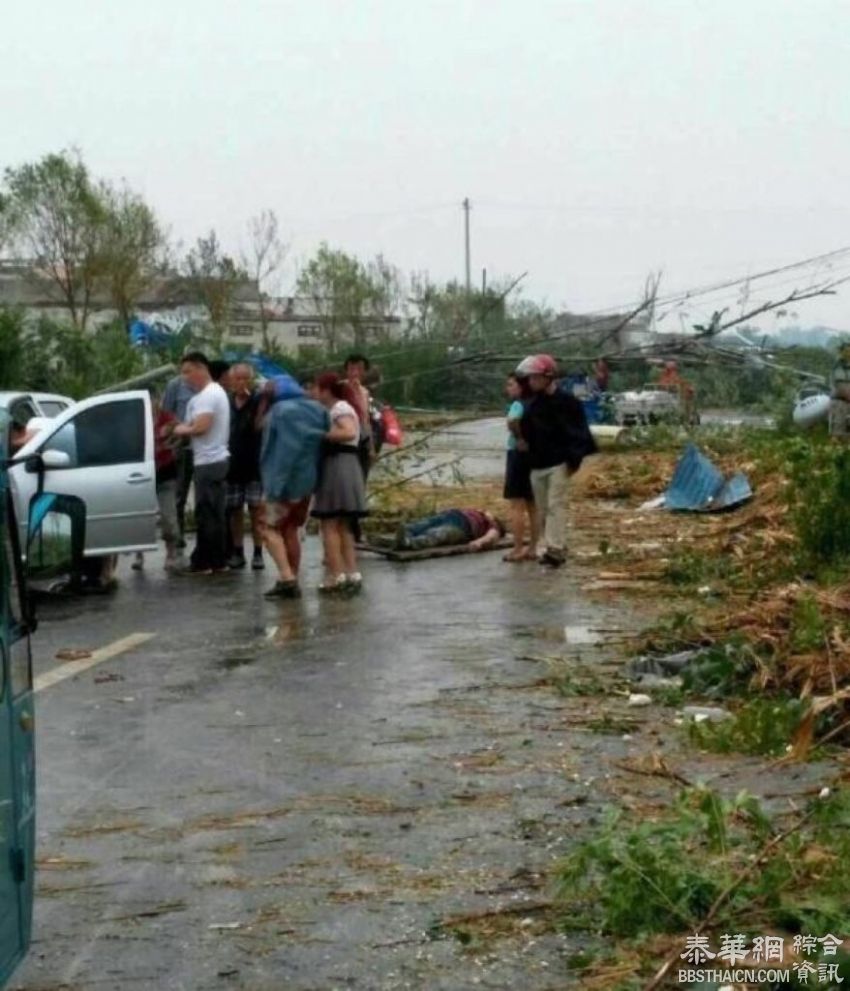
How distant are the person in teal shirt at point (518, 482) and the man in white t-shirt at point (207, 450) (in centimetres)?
261

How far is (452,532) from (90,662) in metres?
6.89

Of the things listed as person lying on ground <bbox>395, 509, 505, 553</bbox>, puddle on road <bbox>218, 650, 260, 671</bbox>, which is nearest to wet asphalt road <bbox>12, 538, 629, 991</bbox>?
puddle on road <bbox>218, 650, 260, 671</bbox>

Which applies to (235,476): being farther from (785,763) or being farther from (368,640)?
(785,763)

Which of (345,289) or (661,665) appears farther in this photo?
(345,289)

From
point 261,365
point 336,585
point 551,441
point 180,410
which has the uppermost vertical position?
point 261,365

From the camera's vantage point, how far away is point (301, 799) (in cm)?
820

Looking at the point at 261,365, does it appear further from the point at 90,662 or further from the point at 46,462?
the point at 46,462

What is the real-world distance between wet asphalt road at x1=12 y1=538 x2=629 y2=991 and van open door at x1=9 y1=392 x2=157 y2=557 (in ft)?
5.46

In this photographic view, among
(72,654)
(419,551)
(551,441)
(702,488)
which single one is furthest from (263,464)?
(702,488)

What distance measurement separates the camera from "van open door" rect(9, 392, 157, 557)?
15.5 meters

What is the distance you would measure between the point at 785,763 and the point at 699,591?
22.1ft

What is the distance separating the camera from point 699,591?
14.7 meters

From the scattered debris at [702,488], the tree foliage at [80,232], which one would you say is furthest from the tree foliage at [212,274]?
the scattered debris at [702,488]

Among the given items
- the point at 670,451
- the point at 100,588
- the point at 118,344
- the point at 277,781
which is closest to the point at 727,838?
the point at 277,781
